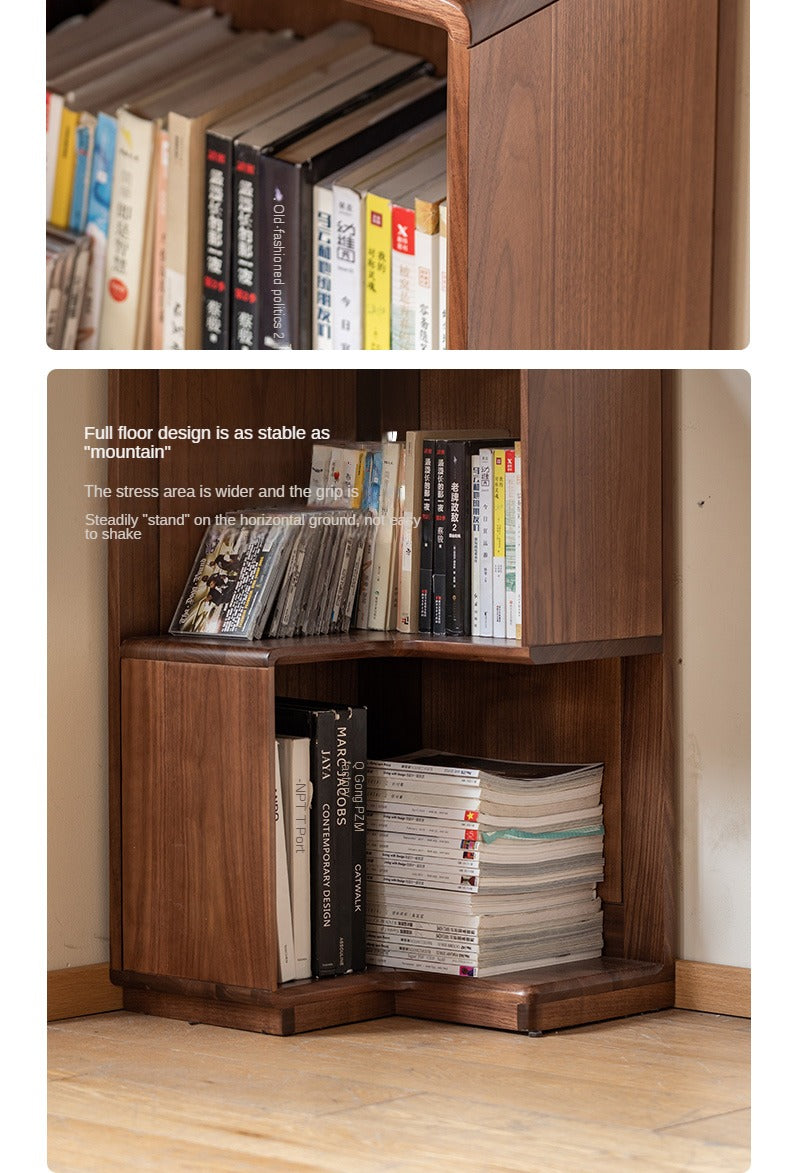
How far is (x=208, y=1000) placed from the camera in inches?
60.9

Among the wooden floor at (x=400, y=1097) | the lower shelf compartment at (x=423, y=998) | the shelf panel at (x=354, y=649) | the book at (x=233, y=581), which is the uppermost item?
the book at (x=233, y=581)

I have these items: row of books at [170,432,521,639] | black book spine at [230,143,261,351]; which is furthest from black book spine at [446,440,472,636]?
black book spine at [230,143,261,351]

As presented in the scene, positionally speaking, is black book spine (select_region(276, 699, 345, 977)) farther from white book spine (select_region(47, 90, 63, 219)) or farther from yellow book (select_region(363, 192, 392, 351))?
white book spine (select_region(47, 90, 63, 219))

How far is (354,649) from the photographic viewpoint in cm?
154

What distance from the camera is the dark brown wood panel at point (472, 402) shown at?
1.54 meters

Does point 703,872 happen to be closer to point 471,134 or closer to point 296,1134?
point 296,1134

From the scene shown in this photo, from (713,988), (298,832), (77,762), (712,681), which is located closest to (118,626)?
(77,762)

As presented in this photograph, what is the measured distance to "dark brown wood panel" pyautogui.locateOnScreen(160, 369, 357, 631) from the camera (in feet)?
4.14

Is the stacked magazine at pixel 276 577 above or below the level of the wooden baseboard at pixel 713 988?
above

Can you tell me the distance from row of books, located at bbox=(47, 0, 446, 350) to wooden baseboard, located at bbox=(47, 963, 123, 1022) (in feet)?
2.11

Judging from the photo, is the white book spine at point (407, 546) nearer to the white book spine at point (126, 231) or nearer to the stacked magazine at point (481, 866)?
the stacked magazine at point (481, 866)

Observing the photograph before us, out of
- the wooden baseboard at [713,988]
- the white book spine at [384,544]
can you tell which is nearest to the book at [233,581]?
the white book spine at [384,544]

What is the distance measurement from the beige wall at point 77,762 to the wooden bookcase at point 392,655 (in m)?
0.02

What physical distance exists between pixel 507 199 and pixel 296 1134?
79cm
